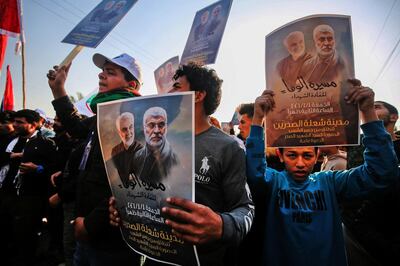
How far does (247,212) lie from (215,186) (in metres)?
0.23

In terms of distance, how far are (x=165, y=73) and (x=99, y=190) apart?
2.82m

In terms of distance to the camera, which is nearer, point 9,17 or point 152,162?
point 152,162

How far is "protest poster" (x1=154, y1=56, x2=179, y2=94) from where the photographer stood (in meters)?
4.00

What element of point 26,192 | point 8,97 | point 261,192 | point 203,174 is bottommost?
point 26,192

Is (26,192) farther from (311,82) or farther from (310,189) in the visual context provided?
(311,82)

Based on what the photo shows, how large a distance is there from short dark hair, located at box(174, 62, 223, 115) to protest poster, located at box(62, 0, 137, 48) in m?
1.25

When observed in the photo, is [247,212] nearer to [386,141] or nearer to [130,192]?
[130,192]

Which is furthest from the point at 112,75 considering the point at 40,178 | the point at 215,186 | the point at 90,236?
the point at 40,178

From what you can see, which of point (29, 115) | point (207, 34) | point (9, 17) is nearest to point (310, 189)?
point (207, 34)

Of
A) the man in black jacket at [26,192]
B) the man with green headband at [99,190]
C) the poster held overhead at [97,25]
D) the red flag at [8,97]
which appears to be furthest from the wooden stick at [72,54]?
the red flag at [8,97]

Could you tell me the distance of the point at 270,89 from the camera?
5.32ft

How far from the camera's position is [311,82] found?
61.3 inches

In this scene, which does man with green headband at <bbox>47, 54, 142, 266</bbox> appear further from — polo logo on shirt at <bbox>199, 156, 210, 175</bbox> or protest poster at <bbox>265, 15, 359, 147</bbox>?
protest poster at <bbox>265, 15, 359, 147</bbox>

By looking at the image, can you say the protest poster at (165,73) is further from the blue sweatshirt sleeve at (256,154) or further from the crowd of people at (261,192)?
the blue sweatshirt sleeve at (256,154)
